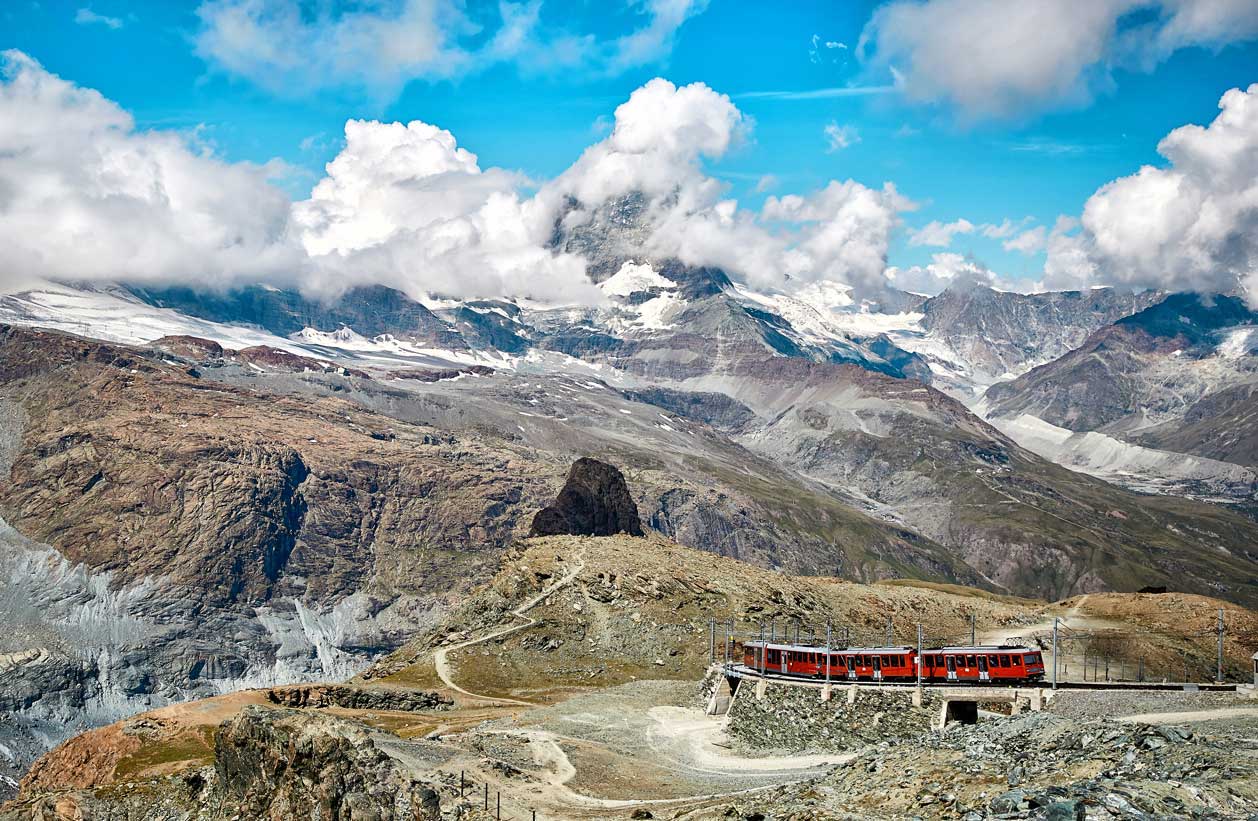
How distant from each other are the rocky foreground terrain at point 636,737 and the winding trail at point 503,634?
1.31ft

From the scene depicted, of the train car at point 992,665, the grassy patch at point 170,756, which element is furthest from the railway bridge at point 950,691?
the grassy patch at point 170,756

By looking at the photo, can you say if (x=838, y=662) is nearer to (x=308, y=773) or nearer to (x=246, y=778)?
(x=308, y=773)

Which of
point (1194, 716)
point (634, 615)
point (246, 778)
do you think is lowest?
point (634, 615)

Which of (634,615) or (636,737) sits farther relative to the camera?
(634,615)

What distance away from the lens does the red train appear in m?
73.5

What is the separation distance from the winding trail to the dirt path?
6069cm

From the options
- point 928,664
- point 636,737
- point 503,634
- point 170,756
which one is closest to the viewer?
point 928,664

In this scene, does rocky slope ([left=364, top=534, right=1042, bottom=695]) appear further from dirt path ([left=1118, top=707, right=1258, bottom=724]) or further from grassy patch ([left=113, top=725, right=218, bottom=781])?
dirt path ([left=1118, top=707, right=1258, bottom=724])

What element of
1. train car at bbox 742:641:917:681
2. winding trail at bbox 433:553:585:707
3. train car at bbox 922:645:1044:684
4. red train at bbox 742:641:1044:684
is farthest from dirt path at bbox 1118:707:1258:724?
winding trail at bbox 433:553:585:707

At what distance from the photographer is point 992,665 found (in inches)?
2894

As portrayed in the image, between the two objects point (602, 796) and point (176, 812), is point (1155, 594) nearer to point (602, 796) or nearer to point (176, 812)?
point (602, 796)

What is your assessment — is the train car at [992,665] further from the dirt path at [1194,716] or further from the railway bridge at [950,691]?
the dirt path at [1194,716]

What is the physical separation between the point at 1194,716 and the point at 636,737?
125ft

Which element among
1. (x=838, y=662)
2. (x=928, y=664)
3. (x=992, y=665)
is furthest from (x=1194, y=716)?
(x=838, y=662)
